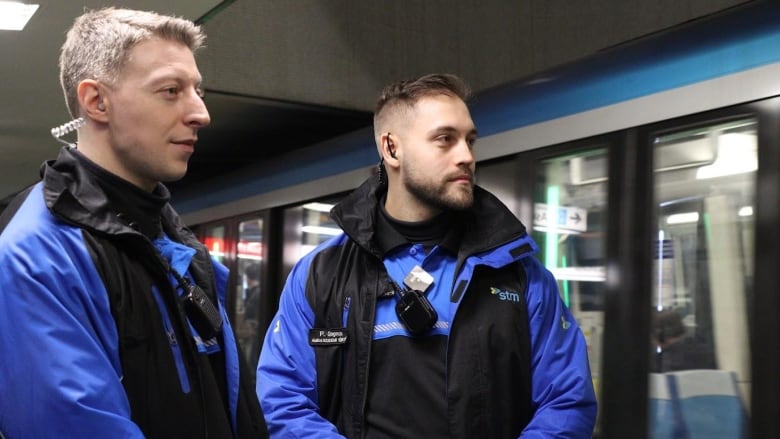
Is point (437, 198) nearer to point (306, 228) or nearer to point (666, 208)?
point (666, 208)

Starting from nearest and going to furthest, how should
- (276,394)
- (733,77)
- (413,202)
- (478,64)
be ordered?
(276,394) → (413,202) → (733,77) → (478,64)

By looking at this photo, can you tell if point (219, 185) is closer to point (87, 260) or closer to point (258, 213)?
point (258, 213)

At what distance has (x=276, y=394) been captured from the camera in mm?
2537

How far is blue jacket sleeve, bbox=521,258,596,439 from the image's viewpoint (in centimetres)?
244

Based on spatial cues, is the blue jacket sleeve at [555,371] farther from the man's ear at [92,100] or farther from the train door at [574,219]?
the train door at [574,219]

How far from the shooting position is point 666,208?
3.91 m

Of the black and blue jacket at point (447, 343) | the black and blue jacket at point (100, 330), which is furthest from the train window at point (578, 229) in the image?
the black and blue jacket at point (100, 330)

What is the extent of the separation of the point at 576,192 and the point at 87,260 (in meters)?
3.18

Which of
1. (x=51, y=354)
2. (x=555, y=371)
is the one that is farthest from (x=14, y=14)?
(x=51, y=354)

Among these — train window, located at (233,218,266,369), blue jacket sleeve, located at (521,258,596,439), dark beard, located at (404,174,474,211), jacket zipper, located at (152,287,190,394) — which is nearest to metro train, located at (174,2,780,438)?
blue jacket sleeve, located at (521,258,596,439)

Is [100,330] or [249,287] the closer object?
[100,330]

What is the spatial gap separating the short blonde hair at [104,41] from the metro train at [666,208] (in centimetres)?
252

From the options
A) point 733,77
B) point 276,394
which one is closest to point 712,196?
point 733,77

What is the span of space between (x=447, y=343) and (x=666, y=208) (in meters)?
1.77
